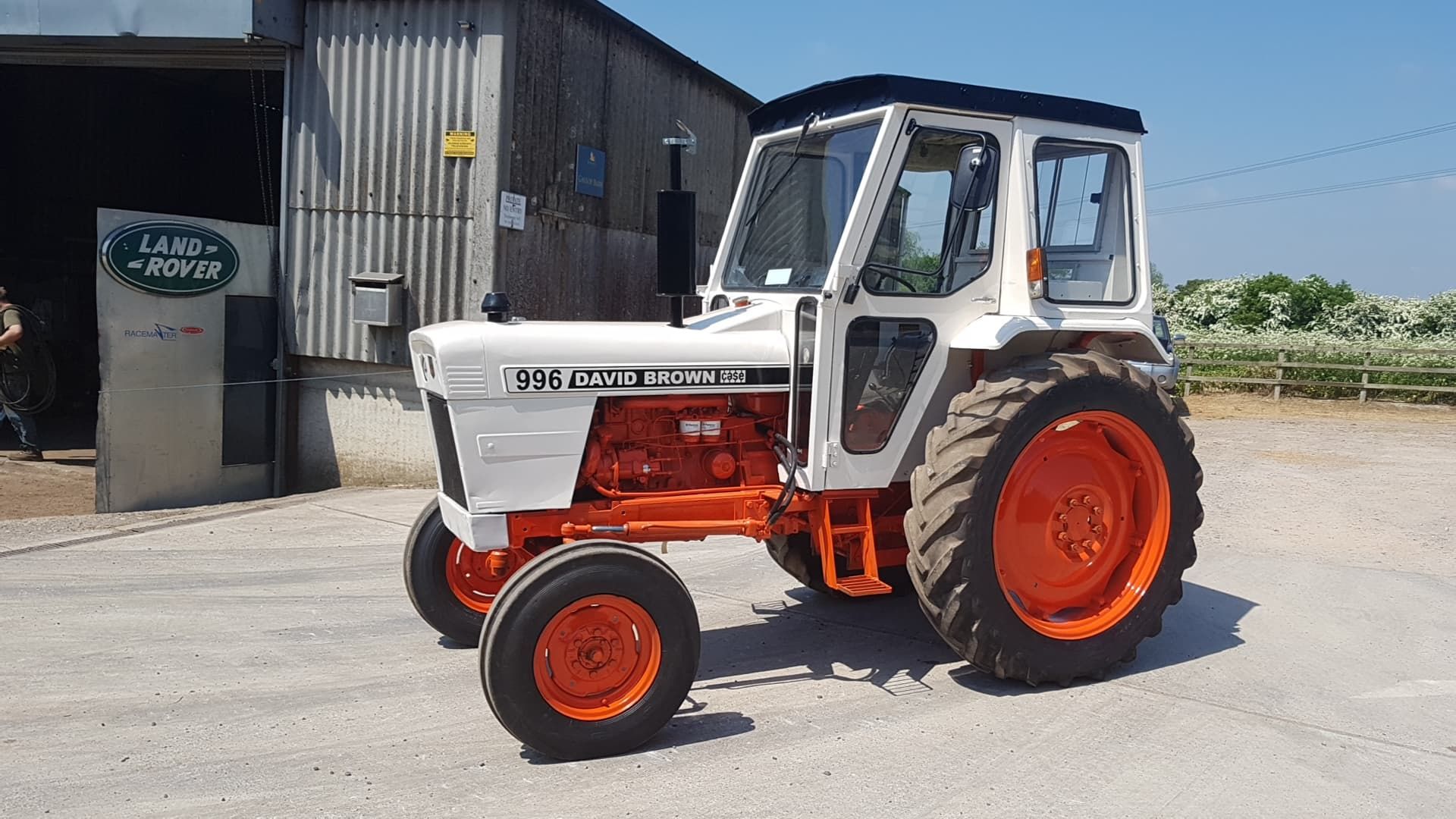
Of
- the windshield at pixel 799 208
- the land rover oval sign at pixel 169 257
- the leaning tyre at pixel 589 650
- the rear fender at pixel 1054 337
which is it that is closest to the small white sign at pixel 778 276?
the windshield at pixel 799 208

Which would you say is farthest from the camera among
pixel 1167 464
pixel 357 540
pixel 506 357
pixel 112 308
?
pixel 112 308

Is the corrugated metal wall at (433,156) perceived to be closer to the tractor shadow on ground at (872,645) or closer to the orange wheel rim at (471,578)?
the orange wheel rim at (471,578)

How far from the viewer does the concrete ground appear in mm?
3629

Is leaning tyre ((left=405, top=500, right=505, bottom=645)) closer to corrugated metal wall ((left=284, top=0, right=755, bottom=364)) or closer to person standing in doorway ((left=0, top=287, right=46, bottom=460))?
corrugated metal wall ((left=284, top=0, right=755, bottom=364))

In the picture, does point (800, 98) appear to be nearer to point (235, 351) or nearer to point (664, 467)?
point (664, 467)

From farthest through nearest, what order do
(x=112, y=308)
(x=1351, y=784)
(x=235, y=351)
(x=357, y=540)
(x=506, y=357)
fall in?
(x=235, y=351) → (x=112, y=308) → (x=357, y=540) → (x=506, y=357) → (x=1351, y=784)

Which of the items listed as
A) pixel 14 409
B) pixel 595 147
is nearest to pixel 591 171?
pixel 595 147

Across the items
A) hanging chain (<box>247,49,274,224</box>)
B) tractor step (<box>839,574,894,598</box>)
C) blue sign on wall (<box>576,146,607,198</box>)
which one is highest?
hanging chain (<box>247,49,274,224</box>)

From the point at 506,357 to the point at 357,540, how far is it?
411cm

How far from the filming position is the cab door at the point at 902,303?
175 inches

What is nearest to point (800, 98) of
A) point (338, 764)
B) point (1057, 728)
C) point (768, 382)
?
point (768, 382)

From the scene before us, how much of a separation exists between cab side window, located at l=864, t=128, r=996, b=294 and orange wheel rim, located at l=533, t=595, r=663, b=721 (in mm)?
1692

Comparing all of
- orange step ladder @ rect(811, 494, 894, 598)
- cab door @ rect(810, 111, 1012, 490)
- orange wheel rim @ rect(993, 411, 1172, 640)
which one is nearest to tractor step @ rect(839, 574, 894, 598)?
orange step ladder @ rect(811, 494, 894, 598)

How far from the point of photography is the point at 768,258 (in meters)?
5.11
